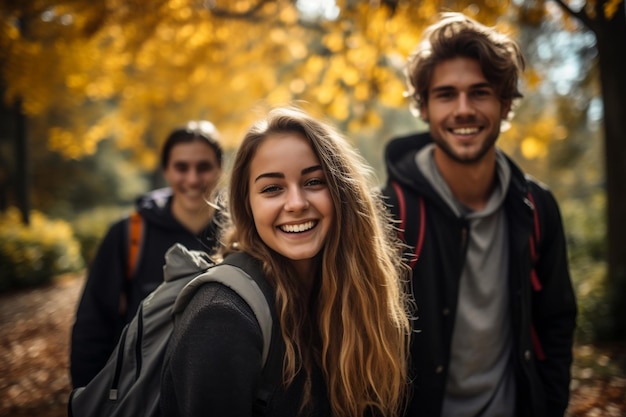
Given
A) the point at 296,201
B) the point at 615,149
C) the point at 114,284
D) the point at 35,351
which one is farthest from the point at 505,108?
the point at 35,351

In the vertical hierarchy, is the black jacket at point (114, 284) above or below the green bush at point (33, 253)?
above

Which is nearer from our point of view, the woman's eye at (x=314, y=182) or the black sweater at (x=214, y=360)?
the black sweater at (x=214, y=360)

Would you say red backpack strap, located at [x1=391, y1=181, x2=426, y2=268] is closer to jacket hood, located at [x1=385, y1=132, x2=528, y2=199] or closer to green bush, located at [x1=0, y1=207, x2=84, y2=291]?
jacket hood, located at [x1=385, y1=132, x2=528, y2=199]

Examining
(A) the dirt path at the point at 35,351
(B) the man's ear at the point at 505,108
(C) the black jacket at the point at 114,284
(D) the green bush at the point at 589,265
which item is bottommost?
(A) the dirt path at the point at 35,351

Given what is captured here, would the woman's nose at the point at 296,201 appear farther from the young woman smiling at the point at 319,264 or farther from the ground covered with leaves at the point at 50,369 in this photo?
the ground covered with leaves at the point at 50,369

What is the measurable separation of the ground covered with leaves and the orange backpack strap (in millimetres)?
2378

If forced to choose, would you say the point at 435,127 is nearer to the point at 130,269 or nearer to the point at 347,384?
the point at 347,384

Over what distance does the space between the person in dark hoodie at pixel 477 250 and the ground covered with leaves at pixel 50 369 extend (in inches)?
75.5

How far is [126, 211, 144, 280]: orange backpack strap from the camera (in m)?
2.97

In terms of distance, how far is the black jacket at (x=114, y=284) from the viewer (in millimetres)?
2758

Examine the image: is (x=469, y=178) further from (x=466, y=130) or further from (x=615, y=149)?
(x=615, y=149)

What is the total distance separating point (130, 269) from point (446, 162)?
2.04 metres

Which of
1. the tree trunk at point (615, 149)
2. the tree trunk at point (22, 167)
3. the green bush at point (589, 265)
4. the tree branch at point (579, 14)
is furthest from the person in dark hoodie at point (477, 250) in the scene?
the tree trunk at point (22, 167)

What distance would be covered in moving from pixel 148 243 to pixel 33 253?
8209 mm
